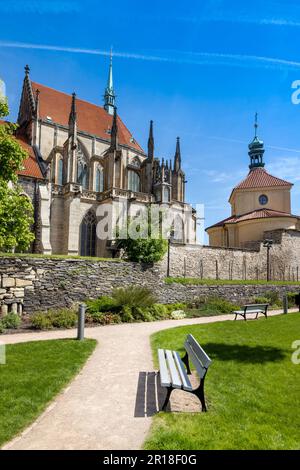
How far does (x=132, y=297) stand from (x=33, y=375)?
30.8 feet

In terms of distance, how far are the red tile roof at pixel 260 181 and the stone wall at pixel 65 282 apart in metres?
26.1

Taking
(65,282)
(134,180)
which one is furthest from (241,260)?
(65,282)

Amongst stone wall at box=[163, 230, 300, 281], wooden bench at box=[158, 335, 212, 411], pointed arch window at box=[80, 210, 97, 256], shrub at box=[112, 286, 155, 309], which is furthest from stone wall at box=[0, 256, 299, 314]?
pointed arch window at box=[80, 210, 97, 256]

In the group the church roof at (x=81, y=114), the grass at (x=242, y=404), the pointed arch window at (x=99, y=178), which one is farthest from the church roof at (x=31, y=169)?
the grass at (x=242, y=404)

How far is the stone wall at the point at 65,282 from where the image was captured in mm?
14070

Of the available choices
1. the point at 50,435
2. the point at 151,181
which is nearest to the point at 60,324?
the point at 50,435

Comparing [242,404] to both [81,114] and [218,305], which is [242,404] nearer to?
[218,305]

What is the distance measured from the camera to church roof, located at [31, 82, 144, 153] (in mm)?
35344

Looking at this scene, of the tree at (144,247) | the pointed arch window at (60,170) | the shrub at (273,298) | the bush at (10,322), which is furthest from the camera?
the pointed arch window at (60,170)

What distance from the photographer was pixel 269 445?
3.85m

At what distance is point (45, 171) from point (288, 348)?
23365 mm

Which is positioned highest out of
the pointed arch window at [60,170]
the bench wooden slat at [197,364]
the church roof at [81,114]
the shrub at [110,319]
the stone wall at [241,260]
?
the church roof at [81,114]

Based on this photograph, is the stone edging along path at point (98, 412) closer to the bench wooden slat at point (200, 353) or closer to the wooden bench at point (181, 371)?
the wooden bench at point (181, 371)
